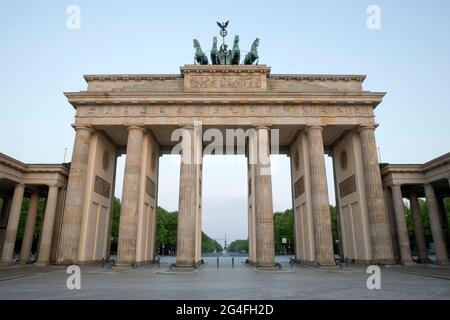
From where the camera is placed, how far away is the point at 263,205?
24.7 meters

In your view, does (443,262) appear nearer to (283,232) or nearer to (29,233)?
(29,233)

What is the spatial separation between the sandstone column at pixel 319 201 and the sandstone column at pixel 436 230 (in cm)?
1015

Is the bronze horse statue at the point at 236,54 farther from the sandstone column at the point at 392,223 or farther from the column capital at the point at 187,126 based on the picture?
the sandstone column at the point at 392,223

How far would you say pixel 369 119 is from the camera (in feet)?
87.4

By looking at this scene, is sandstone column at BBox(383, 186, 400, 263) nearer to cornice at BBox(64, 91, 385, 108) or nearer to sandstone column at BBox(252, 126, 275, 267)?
cornice at BBox(64, 91, 385, 108)

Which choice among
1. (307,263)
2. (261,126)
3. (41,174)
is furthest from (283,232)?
(41,174)

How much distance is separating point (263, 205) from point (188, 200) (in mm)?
5959

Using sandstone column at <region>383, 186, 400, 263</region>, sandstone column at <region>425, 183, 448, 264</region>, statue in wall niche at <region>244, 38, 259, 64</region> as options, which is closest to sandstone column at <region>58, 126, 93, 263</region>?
statue in wall niche at <region>244, 38, 259, 64</region>

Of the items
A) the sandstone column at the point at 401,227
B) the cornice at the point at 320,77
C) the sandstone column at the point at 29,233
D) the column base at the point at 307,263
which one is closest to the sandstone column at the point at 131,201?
the sandstone column at the point at 29,233
